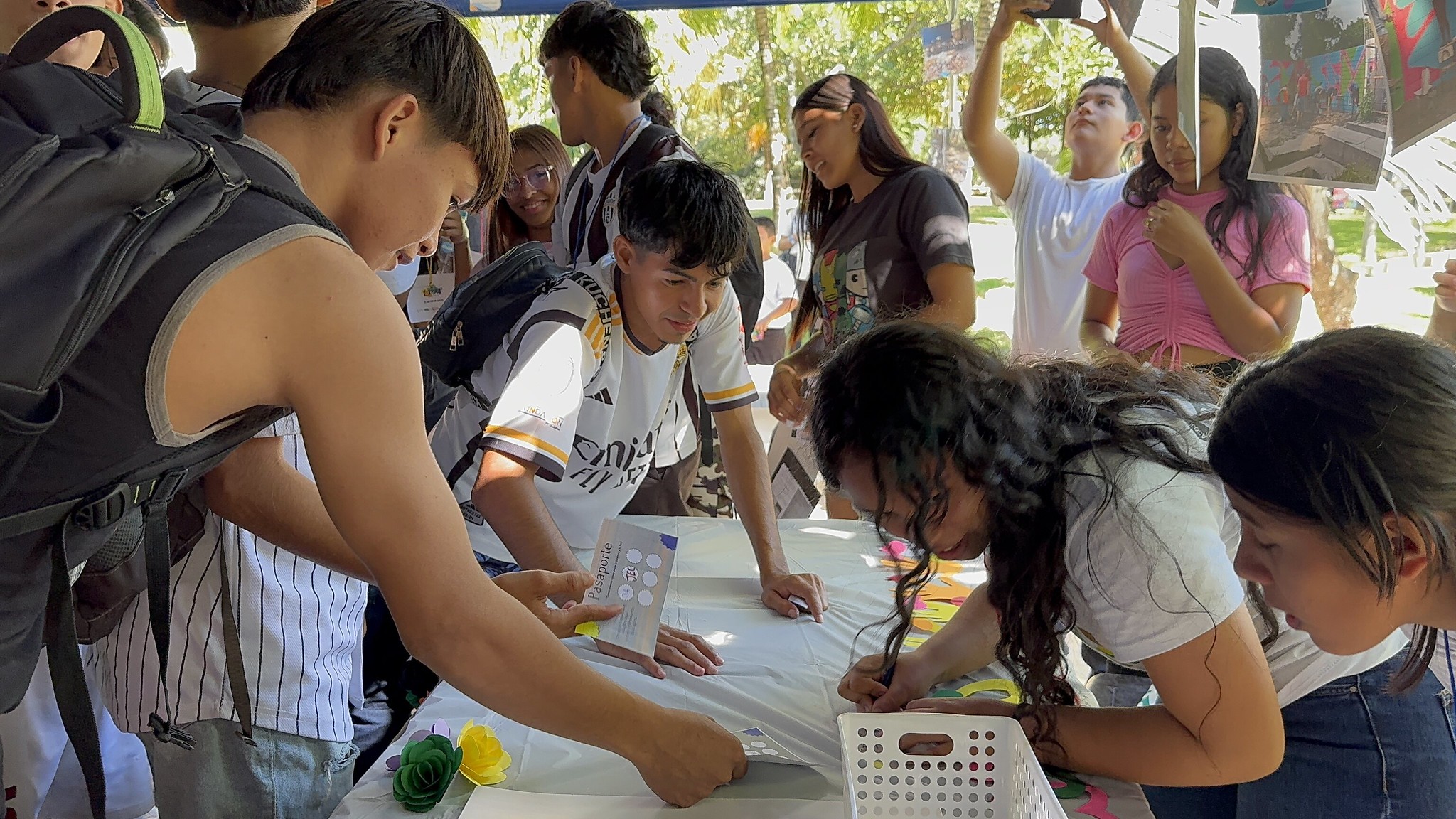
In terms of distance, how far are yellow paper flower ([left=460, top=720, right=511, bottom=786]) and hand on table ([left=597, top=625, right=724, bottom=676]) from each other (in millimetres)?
321

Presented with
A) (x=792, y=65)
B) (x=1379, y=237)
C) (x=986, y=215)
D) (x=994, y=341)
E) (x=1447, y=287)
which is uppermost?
(x=994, y=341)

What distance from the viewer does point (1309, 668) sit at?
125cm

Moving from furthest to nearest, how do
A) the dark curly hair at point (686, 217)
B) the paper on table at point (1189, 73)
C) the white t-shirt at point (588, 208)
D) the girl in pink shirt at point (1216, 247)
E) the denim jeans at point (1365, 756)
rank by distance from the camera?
1. the white t-shirt at point (588, 208)
2. the girl in pink shirt at point (1216, 247)
3. the dark curly hair at point (686, 217)
4. the paper on table at point (1189, 73)
5. the denim jeans at point (1365, 756)

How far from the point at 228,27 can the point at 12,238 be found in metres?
0.97

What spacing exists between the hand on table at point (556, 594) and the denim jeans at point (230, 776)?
34cm

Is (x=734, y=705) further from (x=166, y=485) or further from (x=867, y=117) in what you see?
(x=867, y=117)

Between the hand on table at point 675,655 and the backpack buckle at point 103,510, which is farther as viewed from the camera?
the hand on table at point 675,655

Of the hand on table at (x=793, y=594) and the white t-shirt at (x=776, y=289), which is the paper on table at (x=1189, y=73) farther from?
the white t-shirt at (x=776, y=289)

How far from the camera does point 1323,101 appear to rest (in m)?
1.83

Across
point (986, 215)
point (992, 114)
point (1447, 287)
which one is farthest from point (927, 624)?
point (986, 215)

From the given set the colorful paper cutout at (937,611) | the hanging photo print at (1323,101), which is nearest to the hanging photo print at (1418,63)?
the hanging photo print at (1323,101)

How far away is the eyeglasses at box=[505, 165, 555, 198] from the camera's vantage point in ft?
12.0

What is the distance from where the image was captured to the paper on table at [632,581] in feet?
4.74

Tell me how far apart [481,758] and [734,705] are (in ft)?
1.20
